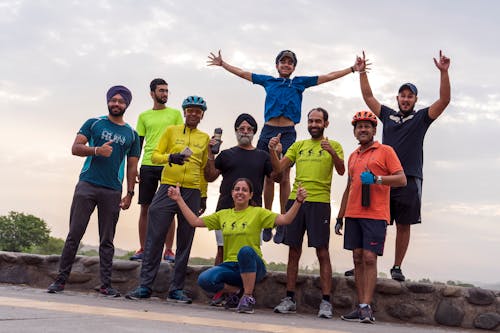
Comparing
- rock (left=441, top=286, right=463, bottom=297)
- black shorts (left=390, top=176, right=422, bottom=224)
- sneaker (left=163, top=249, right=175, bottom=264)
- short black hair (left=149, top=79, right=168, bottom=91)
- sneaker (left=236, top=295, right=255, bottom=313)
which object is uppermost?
short black hair (left=149, top=79, right=168, bottom=91)

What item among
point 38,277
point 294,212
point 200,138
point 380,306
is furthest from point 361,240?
point 38,277

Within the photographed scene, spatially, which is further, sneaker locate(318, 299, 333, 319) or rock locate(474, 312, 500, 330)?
rock locate(474, 312, 500, 330)

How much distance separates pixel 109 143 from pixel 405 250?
3097 millimetres

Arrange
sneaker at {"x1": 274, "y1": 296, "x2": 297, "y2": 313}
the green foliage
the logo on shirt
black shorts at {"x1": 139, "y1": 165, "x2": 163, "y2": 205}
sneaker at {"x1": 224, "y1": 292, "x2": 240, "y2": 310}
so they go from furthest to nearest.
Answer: the green foliage
black shorts at {"x1": 139, "y1": 165, "x2": 163, "y2": 205}
the logo on shirt
sneaker at {"x1": 274, "y1": 296, "x2": 297, "y2": 313}
sneaker at {"x1": 224, "y1": 292, "x2": 240, "y2": 310}

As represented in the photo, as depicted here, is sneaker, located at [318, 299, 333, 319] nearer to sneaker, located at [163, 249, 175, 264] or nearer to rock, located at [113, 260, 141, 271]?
sneaker, located at [163, 249, 175, 264]

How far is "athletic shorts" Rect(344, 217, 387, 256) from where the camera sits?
5.72 meters

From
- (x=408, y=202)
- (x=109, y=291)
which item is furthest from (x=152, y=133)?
(x=408, y=202)

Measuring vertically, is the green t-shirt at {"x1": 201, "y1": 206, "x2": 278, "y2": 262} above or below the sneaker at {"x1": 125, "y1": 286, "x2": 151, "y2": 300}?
above

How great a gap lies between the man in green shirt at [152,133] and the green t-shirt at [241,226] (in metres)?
1.50

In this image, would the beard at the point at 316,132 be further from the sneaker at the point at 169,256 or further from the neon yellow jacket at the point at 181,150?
the sneaker at the point at 169,256

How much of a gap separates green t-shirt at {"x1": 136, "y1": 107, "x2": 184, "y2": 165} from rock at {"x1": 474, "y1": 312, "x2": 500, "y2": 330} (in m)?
3.86

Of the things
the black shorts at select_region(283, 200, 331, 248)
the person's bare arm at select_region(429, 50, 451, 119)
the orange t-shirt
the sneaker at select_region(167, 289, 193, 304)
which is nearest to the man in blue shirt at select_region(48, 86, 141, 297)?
the sneaker at select_region(167, 289, 193, 304)

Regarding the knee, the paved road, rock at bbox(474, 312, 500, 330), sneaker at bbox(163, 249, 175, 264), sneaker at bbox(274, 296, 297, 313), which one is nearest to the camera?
the paved road

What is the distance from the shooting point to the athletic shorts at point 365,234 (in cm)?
572
